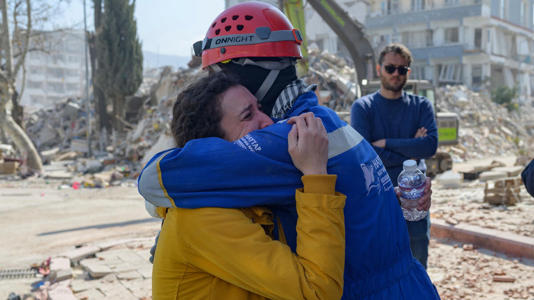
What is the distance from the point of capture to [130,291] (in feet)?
17.2

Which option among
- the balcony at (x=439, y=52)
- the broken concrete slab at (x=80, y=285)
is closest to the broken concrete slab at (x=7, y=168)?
the broken concrete slab at (x=80, y=285)

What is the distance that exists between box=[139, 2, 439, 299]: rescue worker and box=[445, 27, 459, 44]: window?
45361 millimetres

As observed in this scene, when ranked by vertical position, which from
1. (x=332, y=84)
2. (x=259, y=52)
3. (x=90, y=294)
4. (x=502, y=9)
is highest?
(x=502, y=9)

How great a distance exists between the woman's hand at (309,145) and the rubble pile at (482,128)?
20.3 m

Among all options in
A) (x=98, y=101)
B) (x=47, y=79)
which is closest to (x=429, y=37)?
(x=98, y=101)

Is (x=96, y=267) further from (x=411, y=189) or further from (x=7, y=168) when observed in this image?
(x=7, y=168)

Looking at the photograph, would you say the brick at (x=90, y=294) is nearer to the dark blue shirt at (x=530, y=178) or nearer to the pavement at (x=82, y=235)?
the pavement at (x=82, y=235)

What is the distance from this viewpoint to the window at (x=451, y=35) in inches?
1705

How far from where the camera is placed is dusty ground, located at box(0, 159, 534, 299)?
5113 millimetres

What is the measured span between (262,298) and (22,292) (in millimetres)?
4968

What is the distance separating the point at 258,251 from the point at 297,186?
24 centimetres

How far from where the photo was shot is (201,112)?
154cm

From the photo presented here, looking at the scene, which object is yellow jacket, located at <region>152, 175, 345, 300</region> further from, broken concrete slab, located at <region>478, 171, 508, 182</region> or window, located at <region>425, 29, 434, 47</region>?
window, located at <region>425, 29, 434, 47</region>

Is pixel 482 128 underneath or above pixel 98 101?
underneath
